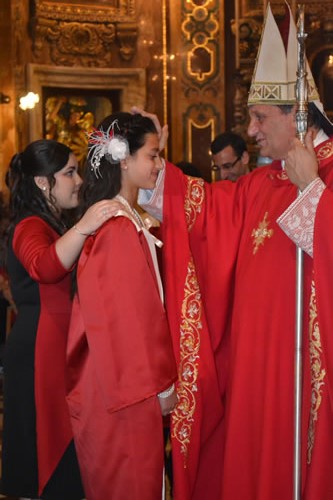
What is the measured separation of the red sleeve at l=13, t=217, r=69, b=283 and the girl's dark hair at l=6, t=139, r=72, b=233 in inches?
2.8

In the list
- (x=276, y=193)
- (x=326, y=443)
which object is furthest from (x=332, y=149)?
(x=326, y=443)

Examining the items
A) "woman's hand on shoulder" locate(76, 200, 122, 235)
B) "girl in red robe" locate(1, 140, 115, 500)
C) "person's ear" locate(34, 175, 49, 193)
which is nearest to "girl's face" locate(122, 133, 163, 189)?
"woman's hand on shoulder" locate(76, 200, 122, 235)

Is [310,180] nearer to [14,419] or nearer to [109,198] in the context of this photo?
[109,198]

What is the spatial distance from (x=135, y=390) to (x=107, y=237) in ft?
1.59

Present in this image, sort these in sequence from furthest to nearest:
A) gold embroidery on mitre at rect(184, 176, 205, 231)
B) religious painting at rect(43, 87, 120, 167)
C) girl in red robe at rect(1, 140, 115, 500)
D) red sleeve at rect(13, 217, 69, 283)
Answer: religious painting at rect(43, 87, 120, 167) → gold embroidery on mitre at rect(184, 176, 205, 231) → girl in red robe at rect(1, 140, 115, 500) → red sleeve at rect(13, 217, 69, 283)

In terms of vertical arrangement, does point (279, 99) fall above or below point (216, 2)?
below

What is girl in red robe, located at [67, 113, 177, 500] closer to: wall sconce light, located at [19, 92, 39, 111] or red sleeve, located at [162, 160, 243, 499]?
red sleeve, located at [162, 160, 243, 499]

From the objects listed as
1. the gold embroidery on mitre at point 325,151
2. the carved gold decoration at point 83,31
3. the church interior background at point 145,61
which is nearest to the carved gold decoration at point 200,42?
the church interior background at point 145,61

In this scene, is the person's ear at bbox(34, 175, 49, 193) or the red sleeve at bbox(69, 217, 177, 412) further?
the person's ear at bbox(34, 175, 49, 193)

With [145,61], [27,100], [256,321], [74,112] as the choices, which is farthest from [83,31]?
[256,321]

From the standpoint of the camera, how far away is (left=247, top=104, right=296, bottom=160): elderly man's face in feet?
10.2

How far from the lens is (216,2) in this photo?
348 inches

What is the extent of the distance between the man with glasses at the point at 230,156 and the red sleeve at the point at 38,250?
2.05m

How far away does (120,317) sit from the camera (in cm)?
273
